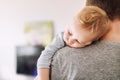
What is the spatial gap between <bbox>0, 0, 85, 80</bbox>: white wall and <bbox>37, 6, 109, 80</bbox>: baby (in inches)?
93.7

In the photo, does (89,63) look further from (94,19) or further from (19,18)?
(19,18)

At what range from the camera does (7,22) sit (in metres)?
3.71

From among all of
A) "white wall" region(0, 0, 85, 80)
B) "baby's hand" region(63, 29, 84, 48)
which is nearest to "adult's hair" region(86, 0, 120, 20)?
"baby's hand" region(63, 29, 84, 48)

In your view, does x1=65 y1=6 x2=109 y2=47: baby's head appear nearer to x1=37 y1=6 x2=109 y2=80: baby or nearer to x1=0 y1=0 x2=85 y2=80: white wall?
x1=37 y1=6 x2=109 y2=80: baby

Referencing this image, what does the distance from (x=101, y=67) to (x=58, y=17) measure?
2.61m

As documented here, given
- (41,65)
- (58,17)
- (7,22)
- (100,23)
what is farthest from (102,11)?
(7,22)

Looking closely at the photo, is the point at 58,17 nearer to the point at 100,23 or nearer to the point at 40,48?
the point at 40,48

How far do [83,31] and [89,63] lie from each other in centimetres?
10

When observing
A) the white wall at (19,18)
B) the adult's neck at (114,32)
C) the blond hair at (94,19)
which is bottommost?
the white wall at (19,18)

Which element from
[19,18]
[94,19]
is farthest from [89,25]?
[19,18]

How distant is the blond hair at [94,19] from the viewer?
69 centimetres

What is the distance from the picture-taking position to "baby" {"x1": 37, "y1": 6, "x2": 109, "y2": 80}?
691 millimetres

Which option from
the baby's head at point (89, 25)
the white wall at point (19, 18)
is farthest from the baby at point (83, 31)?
the white wall at point (19, 18)

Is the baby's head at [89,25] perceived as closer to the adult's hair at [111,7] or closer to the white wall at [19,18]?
the adult's hair at [111,7]
